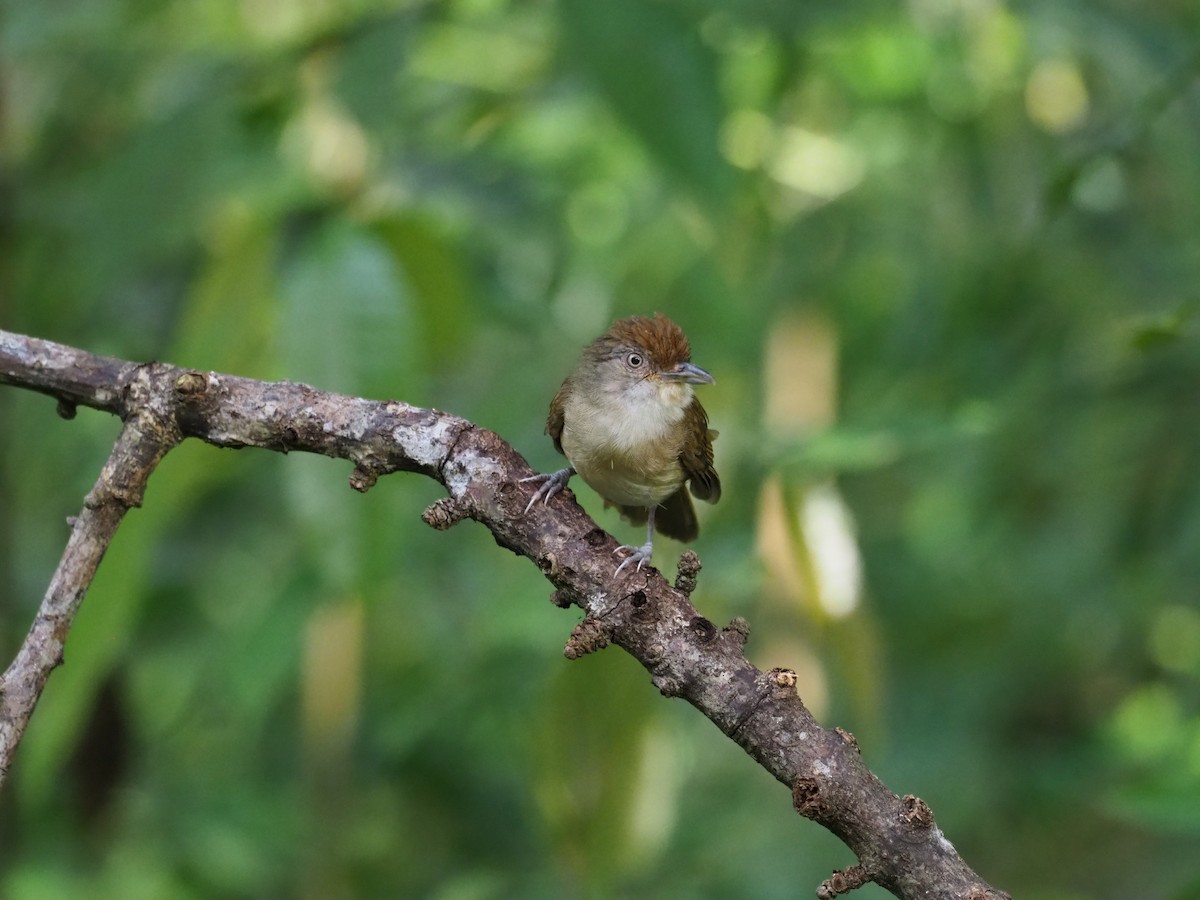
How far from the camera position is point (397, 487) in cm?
280

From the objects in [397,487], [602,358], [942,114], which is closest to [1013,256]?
[942,114]

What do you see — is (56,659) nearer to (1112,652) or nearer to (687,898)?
(687,898)

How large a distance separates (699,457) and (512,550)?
1326 millimetres

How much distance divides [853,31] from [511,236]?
1155 millimetres

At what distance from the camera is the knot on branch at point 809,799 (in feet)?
5.44

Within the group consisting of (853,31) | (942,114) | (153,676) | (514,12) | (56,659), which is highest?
(942,114)

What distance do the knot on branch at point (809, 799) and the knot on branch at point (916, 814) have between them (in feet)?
0.34

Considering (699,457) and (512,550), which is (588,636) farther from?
(699,457)

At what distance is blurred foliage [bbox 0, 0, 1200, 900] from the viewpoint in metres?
2.93

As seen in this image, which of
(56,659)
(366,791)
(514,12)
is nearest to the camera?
(56,659)

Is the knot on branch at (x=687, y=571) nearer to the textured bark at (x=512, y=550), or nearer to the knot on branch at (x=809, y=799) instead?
the textured bark at (x=512, y=550)

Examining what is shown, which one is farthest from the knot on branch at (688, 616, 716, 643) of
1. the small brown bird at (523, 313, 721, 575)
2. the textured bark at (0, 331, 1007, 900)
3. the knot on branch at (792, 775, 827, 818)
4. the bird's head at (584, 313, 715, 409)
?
the bird's head at (584, 313, 715, 409)

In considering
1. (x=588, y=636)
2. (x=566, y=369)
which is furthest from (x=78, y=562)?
(x=566, y=369)

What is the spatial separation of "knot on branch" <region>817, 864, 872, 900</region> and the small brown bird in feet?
3.92
